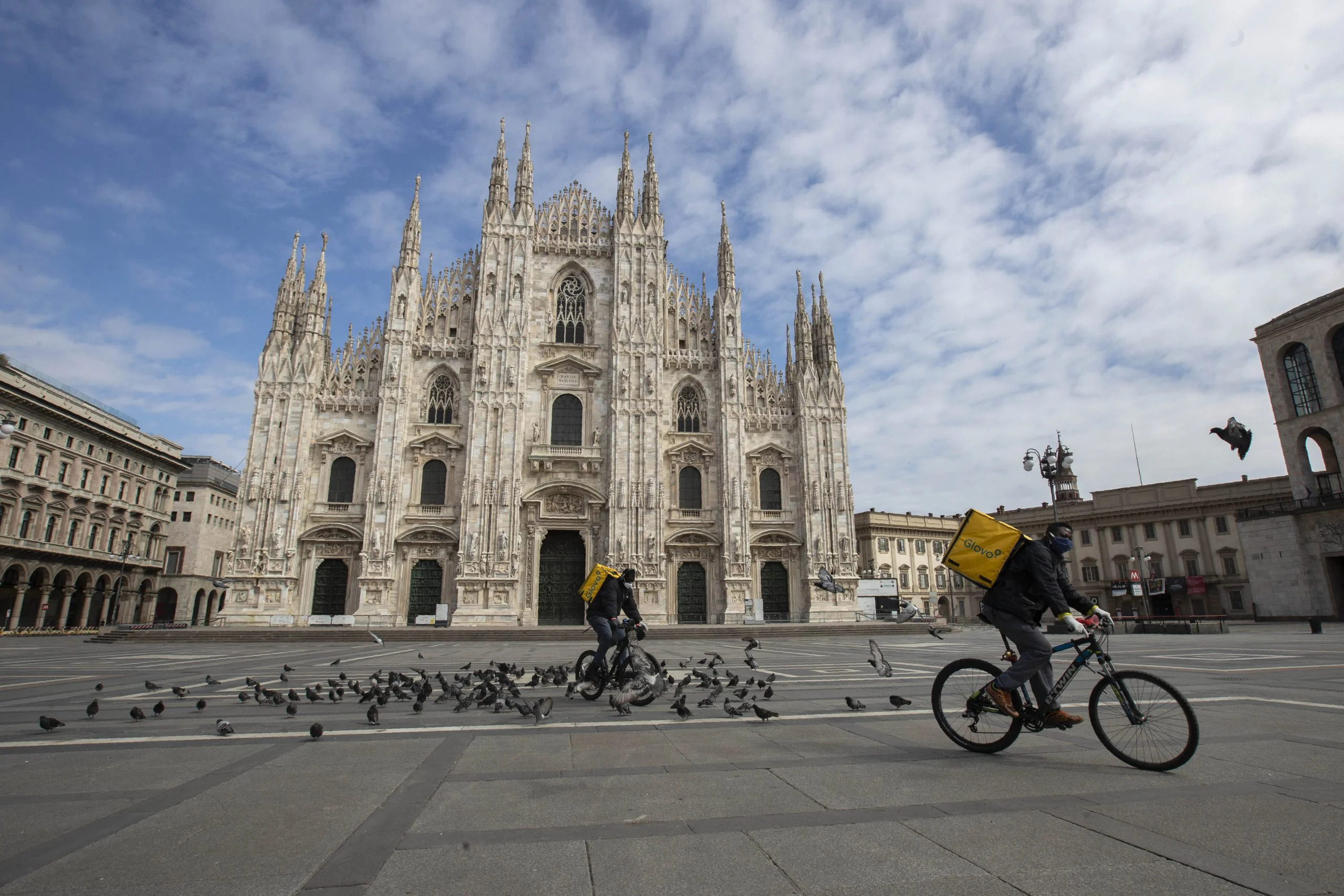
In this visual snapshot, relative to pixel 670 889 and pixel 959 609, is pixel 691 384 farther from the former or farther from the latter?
pixel 959 609

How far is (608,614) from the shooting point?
868cm

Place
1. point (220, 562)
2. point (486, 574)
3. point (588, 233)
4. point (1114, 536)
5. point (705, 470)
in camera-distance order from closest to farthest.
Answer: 1. point (486, 574)
2. point (705, 470)
3. point (588, 233)
4. point (1114, 536)
5. point (220, 562)

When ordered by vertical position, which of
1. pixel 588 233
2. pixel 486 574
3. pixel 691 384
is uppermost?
pixel 588 233

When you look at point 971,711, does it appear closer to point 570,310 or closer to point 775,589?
point 775,589

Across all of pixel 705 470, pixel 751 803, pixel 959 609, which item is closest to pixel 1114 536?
pixel 959 609

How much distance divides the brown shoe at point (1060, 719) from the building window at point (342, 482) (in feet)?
105

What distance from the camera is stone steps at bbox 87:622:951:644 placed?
25609 millimetres

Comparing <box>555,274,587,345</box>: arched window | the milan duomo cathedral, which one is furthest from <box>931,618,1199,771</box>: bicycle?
<box>555,274,587,345</box>: arched window

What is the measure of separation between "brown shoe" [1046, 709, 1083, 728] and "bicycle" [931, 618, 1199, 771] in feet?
0.11

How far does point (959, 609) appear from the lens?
228 ft

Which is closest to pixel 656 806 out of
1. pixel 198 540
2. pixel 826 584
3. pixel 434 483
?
pixel 826 584

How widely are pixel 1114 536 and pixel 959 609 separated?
662 inches

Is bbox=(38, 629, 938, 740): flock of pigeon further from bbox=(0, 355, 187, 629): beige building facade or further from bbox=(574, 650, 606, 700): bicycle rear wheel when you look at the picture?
bbox=(0, 355, 187, 629): beige building facade

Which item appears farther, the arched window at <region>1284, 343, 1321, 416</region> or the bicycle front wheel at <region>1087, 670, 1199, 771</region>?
the arched window at <region>1284, 343, 1321, 416</region>
